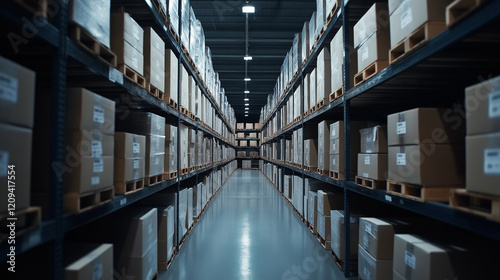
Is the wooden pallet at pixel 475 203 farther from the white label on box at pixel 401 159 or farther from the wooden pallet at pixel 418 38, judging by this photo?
the wooden pallet at pixel 418 38

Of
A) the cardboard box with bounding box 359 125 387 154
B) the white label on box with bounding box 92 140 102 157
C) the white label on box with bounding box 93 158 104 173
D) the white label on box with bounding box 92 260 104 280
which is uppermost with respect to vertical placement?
the cardboard box with bounding box 359 125 387 154

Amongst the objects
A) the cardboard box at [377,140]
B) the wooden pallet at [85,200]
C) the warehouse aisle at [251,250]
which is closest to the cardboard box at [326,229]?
the warehouse aisle at [251,250]

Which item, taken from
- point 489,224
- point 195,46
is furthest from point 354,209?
point 195,46

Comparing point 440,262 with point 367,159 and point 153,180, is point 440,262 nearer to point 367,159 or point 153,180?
point 367,159

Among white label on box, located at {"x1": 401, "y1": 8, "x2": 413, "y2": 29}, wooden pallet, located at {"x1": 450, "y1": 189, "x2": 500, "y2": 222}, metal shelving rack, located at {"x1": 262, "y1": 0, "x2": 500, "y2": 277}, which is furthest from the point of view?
white label on box, located at {"x1": 401, "y1": 8, "x2": 413, "y2": 29}

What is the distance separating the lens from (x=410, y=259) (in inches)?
83.7

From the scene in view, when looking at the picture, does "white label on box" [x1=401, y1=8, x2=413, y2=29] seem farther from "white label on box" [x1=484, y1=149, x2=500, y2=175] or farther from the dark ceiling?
the dark ceiling

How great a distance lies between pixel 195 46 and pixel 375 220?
14.8 ft

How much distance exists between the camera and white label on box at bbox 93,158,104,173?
197cm

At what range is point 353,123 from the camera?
388cm

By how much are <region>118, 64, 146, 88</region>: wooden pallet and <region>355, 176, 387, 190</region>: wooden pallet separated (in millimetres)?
2376

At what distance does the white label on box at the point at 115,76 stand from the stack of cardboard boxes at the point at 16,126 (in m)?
0.80

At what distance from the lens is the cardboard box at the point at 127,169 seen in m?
2.49

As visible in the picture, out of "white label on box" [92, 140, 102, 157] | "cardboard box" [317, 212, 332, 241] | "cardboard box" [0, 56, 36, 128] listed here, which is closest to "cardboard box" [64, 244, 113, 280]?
"white label on box" [92, 140, 102, 157]
